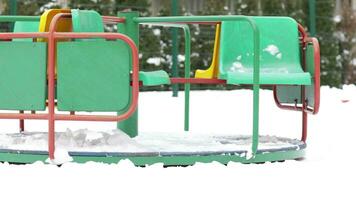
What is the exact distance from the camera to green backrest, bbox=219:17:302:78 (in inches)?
173

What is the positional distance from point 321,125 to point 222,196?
3.46 meters

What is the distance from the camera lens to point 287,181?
3.34 metres

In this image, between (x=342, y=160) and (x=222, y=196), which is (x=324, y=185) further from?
(x=342, y=160)

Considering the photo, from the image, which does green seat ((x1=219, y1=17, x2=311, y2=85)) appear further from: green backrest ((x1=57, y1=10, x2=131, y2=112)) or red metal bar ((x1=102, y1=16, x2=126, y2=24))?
green backrest ((x1=57, y1=10, x2=131, y2=112))

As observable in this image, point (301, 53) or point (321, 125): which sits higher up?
point (301, 53)

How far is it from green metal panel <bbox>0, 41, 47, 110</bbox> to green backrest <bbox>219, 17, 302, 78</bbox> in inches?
41.5

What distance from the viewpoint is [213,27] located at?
11844 millimetres

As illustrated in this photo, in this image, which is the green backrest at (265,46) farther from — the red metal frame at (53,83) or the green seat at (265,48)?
the red metal frame at (53,83)

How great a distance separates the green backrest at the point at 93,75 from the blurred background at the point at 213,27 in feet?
18.6

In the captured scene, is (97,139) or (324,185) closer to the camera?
(324,185)

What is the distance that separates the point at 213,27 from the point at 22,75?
8.22 metres

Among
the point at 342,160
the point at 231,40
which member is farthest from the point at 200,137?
the point at 342,160

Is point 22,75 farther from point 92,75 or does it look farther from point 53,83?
point 92,75

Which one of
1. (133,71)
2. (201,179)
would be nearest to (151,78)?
(133,71)
